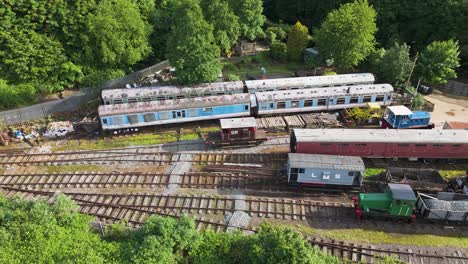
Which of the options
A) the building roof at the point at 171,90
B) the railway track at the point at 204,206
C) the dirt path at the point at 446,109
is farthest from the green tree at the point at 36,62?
the dirt path at the point at 446,109

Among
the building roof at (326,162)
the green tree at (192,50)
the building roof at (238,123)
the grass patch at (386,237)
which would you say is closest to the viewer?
the grass patch at (386,237)

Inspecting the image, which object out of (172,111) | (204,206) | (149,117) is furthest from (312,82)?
(204,206)

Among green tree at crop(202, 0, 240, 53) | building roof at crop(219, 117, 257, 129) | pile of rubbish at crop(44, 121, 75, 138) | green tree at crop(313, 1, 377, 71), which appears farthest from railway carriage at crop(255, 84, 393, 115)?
pile of rubbish at crop(44, 121, 75, 138)

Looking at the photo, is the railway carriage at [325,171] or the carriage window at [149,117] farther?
the carriage window at [149,117]

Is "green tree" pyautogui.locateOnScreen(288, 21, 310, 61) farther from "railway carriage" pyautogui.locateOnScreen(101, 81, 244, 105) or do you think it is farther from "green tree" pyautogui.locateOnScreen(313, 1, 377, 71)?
"railway carriage" pyautogui.locateOnScreen(101, 81, 244, 105)

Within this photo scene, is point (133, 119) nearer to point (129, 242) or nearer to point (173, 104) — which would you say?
point (173, 104)

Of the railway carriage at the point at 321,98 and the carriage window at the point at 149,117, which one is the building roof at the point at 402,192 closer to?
the railway carriage at the point at 321,98

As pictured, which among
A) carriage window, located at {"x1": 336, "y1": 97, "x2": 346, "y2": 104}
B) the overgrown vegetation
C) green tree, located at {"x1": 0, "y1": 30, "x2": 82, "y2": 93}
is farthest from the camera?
green tree, located at {"x1": 0, "y1": 30, "x2": 82, "y2": 93}
